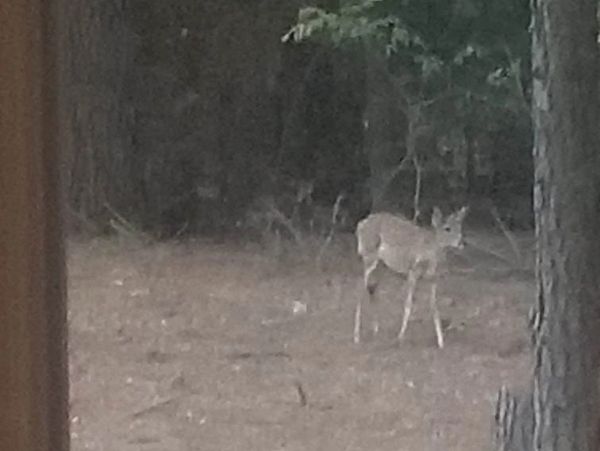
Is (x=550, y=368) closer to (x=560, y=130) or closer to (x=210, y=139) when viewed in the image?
(x=560, y=130)

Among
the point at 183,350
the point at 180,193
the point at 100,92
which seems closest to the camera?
the point at 100,92

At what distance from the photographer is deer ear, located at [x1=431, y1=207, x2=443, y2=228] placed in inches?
39.4

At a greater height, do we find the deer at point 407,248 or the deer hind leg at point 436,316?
the deer at point 407,248

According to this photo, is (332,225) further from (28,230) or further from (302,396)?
(28,230)

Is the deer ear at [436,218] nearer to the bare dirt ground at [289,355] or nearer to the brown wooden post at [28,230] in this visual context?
the bare dirt ground at [289,355]

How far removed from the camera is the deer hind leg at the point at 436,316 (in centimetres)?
108

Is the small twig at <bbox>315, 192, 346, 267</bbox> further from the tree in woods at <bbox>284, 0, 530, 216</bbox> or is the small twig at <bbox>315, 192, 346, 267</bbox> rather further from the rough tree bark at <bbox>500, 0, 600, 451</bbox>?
the rough tree bark at <bbox>500, 0, 600, 451</bbox>

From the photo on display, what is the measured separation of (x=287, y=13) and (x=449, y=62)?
15cm

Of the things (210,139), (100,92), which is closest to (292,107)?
(210,139)

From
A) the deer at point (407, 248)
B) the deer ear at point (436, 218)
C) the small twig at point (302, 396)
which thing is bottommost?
the small twig at point (302, 396)

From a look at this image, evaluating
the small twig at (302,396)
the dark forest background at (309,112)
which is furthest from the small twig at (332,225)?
the small twig at (302,396)

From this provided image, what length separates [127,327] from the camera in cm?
100

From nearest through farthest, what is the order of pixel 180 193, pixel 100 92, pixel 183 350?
pixel 100 92
pixel 180 193
pixel 183 350

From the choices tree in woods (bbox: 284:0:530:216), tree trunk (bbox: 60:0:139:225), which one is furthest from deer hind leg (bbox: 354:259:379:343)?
tree trunk (bbox: 60:0:139:225)
